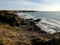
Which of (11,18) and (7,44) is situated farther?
(11,18)

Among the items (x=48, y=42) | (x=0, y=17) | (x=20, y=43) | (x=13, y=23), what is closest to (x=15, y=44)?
(x=20, y=43)

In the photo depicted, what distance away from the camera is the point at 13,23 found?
82.8 ft

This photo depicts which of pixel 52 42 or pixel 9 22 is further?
pixel 9 22

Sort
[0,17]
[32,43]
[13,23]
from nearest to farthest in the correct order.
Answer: [32,43]
[13,23]
[0,17]

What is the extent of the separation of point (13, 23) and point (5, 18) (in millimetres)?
2249

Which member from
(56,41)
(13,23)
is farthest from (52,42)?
(13,23)

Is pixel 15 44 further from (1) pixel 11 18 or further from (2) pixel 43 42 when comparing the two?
(1) pixel 11 18

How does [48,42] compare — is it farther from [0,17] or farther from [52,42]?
[0,17]

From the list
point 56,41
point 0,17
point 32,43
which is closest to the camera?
point 56,41

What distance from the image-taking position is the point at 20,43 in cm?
1175

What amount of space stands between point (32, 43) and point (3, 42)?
2596mm

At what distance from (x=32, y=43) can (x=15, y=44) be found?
1622 mm

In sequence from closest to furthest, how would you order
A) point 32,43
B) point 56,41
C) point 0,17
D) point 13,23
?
point 56,41, point 32,43, point 13,23, point 0,17

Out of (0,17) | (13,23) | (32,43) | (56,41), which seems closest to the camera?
(56,41)
